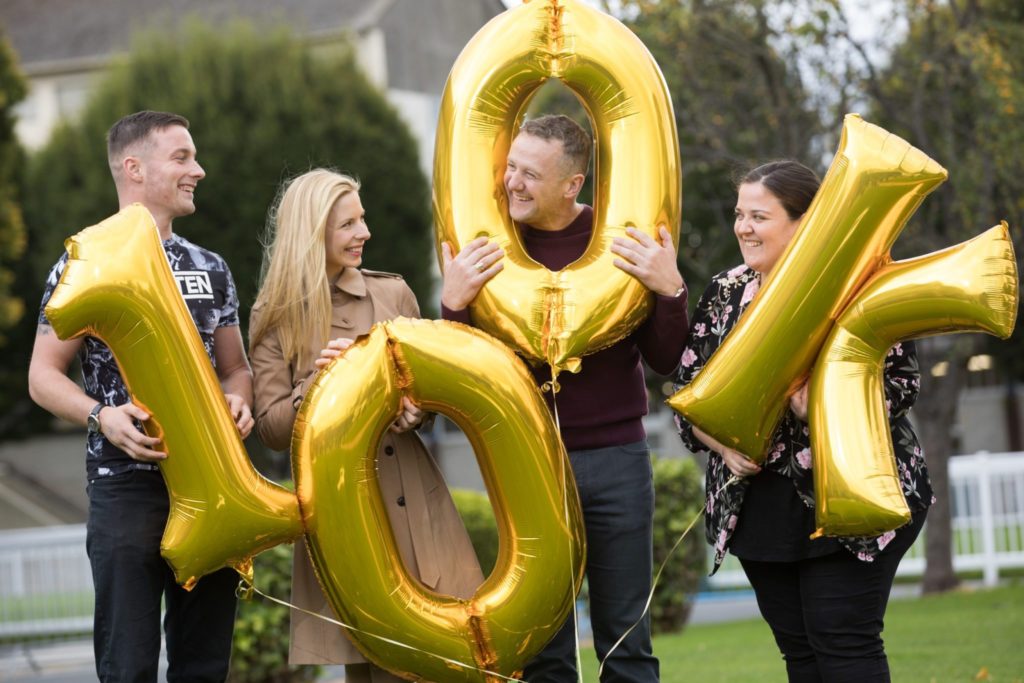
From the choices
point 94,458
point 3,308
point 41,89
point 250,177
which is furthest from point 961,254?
point 41,89

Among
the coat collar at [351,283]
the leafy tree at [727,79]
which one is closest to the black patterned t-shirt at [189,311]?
the coat collar at [351,283]

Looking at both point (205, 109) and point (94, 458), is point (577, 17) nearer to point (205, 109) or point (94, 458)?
point (94, 458)

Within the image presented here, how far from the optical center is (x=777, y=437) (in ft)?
12.0

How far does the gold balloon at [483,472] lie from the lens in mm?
3465

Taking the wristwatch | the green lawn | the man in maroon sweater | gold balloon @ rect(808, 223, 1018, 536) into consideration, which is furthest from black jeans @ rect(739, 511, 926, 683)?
the green lawn

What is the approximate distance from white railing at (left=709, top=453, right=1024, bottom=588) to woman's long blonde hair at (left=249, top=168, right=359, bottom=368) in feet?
30.3

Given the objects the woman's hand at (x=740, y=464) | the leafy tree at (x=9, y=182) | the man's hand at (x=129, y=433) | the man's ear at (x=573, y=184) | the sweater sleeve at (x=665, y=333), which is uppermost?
the leafy tree at (x=9, y=182)

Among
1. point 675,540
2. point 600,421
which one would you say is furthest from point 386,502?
point 675,540

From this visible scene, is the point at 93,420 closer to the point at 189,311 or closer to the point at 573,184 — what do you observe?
the point at 189,311

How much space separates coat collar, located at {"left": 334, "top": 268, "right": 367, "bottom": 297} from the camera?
4012 millimetres

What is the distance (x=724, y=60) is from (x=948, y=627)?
4860mm

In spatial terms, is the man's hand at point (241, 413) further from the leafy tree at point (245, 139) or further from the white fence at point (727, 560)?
the leafy tree at point (245, 139)

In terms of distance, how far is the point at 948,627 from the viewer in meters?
8.30

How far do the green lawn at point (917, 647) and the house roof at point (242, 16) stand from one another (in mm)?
15820
